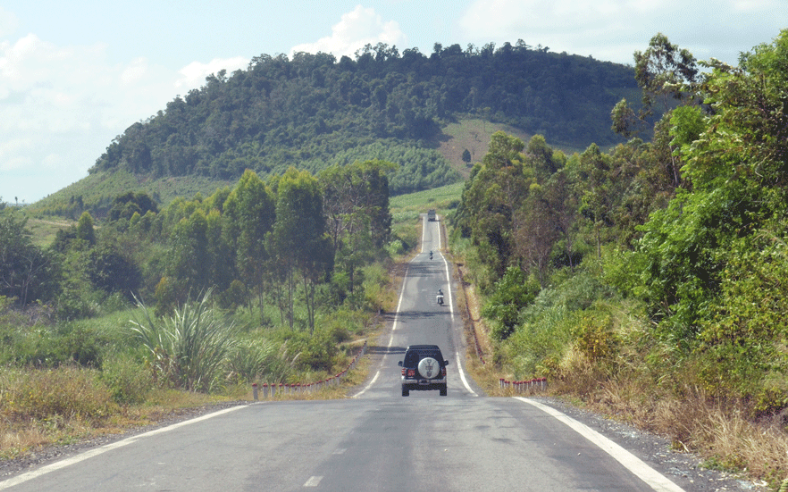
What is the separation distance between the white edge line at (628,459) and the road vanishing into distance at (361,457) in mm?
13

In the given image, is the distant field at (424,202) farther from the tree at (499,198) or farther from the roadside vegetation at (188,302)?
the tree at (499,198)

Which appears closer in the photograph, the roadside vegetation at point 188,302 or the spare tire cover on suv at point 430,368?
the roadside vegetation at point 188,302

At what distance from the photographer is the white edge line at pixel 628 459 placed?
18.3 feet

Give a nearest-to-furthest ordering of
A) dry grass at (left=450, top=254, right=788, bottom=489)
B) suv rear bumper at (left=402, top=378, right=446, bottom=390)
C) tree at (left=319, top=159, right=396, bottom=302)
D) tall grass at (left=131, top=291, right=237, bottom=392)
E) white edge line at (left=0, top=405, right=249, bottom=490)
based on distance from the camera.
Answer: white edge line at (left=0, top=405, right=249, bottom=490) → dry grass at (left=450, top=254, right=788, bottom=489) → tall grass at (left=131, top=291, right=237, bottom=392) → suv rear bumper at (left=402, top=378, right=446, bottom=390) → tree at (left=319, top=159, right=396, bottom=302)

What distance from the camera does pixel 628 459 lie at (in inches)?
262

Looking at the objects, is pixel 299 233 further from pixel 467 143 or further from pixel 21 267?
pixel 467 143

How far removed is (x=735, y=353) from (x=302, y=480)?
19.7ft

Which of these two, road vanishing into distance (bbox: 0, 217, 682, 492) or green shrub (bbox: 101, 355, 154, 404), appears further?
green shrub (bbox: 101, 355, 154, 404)

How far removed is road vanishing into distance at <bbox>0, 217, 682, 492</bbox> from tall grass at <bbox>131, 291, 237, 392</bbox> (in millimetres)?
5922

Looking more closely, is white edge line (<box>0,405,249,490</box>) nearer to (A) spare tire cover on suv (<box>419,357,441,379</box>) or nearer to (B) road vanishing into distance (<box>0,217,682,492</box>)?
(B) road vanishing into distance (<box>0,217,682,492</box>)

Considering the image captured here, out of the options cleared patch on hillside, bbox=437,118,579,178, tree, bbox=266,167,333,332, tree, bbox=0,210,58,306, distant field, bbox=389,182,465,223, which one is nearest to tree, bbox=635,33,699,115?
A: tree, bbox=266,167,333,332

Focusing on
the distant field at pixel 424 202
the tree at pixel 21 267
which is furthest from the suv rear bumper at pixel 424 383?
the distant field at pixel 424 202

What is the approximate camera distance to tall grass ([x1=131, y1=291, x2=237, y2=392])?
16.9 metres

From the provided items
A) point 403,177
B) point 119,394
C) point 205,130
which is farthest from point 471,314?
point 205,130
